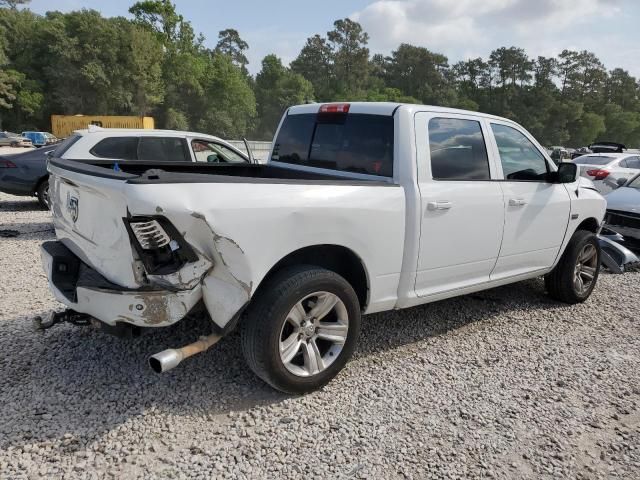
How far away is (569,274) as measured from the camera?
4.99 meters

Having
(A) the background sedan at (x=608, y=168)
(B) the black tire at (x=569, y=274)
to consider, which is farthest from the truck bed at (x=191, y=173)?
(A) the background sedan at (x=608, y=168)

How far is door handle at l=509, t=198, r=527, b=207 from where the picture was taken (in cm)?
412

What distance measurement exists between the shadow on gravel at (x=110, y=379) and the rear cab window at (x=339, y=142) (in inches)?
57.7

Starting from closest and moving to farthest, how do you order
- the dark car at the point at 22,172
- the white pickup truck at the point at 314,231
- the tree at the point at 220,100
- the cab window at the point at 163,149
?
the white pickup truck at the point at 314,231, the cab window at the point at 163,149, the dark car at the point at 22,172, the tree at the point at 220,100

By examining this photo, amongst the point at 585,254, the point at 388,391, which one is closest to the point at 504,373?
the point at 388,391

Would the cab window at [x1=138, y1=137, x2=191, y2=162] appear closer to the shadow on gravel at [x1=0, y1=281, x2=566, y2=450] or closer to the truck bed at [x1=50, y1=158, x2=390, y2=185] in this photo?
the truck bed at [x1=50, y1=158, x2=390, y2=185]

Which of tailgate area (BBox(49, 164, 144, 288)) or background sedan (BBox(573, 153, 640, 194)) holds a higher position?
background sedan (BBox(573, 153, 640, 194))

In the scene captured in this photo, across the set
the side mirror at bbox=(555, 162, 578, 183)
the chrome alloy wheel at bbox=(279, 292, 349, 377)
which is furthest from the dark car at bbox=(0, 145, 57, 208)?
the side mirror at bbox=(555, 162, 578, 183)

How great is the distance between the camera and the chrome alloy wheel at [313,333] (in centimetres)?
306

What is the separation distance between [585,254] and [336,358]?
340cm

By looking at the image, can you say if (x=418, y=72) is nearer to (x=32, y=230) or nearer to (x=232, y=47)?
(x=232, y=47)

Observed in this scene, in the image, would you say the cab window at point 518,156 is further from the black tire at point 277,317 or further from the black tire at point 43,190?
the black tire at point 43,190

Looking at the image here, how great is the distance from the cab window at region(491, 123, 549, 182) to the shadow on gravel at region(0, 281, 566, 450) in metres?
1.50

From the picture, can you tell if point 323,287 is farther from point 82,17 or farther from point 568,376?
point 82,17
